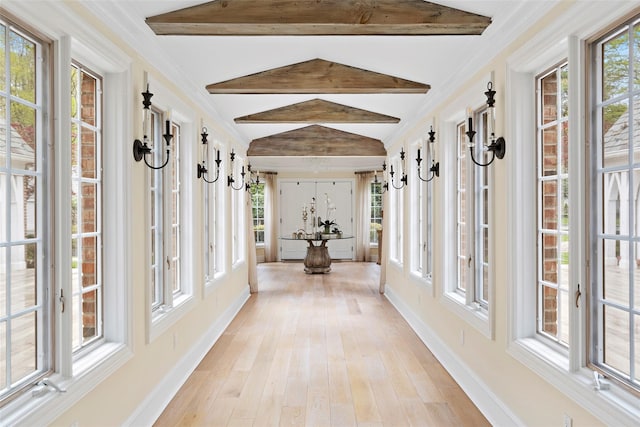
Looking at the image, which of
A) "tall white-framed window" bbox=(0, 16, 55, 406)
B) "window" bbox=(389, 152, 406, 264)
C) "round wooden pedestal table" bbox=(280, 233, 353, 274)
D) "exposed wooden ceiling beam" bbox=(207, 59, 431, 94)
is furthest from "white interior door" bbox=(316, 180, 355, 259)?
"tall white-framed window" bbox=(0, 16, 55, 406)

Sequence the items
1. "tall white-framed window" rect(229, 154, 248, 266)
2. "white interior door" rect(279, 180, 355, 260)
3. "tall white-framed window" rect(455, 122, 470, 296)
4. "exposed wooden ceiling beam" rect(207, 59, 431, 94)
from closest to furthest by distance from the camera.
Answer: "tall white-framed window" rect(455, 122, 470, 296)
"exposed wooden ceiling beam" rect(207, 59, 431, 94)
"tall white-framed window" rect(229, 154, 248, 266)
"white interior door" rect(279, 180, 355, 260)

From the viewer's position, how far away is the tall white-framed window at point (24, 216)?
1741 mm

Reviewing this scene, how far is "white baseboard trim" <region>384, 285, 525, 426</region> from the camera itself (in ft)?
9.16

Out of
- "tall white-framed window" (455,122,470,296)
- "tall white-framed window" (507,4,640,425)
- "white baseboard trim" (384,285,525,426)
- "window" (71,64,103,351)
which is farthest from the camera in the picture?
"tall white-framed window" (455,122,470,296)

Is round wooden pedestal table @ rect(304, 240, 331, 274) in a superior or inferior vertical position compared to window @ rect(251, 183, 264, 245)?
inferior

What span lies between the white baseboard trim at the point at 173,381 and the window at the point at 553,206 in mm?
2366

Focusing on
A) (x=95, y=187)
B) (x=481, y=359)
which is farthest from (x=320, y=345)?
(x=95, y=187)

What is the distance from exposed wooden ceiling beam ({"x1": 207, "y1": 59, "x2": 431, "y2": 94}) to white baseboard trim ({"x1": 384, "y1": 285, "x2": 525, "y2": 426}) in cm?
234

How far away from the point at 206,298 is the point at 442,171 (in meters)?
2.54

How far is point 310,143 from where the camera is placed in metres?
7.42

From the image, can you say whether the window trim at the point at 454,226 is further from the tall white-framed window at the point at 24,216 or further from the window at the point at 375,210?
the window at the point at 375,210

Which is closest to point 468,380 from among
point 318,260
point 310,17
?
point 310,17

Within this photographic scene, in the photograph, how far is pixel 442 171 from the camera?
4246mm

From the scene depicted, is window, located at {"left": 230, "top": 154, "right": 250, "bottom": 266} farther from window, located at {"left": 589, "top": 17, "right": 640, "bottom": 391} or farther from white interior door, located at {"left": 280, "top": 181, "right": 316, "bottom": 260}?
window, located at {"left": 589, "top": 17, "right": 640, "bottom": 391}
